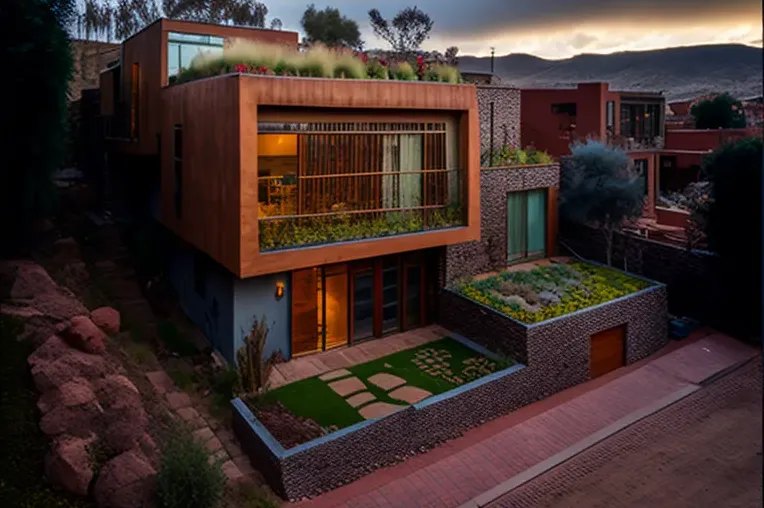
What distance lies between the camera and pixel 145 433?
362 inches

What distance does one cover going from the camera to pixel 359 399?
11398 millimetres

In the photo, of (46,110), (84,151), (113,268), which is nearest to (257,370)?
(46,110)

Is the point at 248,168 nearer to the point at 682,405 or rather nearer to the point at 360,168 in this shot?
the point at 360,168

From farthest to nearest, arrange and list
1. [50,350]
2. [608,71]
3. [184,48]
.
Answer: [608,71] → [184,48] → [50,350]

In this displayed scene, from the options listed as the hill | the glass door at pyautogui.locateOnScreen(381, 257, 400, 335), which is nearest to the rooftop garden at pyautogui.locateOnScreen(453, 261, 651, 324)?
the glass door at pyautogui.locateOnScreen(381, 257, 400, 335)

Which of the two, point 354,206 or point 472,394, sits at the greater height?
point 354,206

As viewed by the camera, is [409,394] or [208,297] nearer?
[409,394]

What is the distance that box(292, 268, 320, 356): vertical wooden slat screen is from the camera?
1312cm

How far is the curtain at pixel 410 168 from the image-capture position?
13562 millimetres

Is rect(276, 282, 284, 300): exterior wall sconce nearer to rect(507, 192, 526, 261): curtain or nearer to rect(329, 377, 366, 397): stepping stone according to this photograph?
rect(329, 377, 366, 397): stepping stone

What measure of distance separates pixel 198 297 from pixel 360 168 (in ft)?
16.2

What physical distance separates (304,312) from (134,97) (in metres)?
8.08

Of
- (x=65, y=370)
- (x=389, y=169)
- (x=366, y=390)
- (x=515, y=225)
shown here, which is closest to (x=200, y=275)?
(x=389, y=169)

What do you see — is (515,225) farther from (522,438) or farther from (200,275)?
(200,275)
